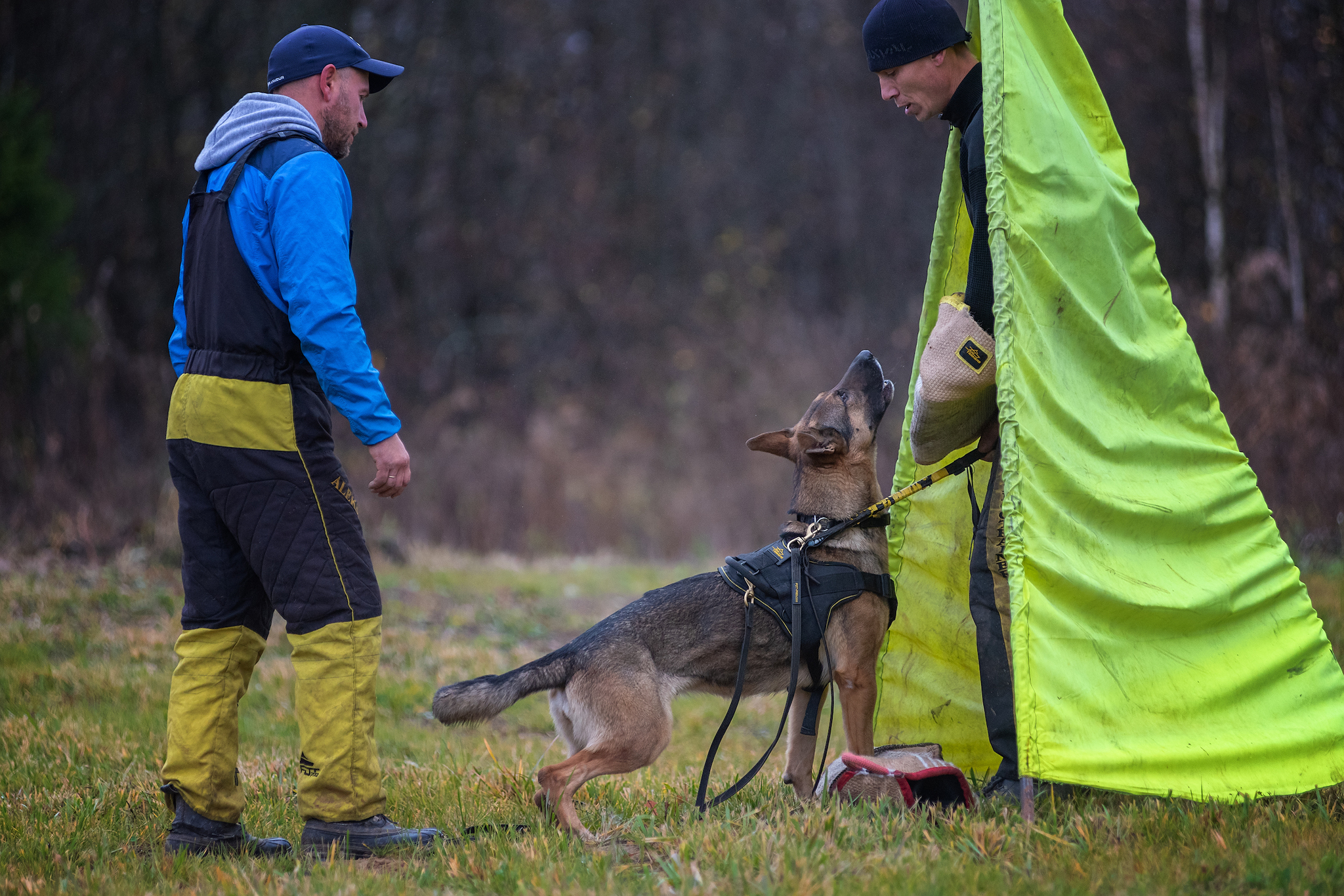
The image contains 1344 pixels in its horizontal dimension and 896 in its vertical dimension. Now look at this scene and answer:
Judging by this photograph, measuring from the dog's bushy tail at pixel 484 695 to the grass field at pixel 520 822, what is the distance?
42cm

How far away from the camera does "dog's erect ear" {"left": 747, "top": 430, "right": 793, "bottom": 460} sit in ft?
14.8

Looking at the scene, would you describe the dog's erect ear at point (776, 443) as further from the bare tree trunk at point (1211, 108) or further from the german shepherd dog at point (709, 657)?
the bare tree trunk at point (1211, 108)

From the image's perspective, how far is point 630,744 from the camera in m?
3.77

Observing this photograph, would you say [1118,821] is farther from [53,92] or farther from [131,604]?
[53,92]

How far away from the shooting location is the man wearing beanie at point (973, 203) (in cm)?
360

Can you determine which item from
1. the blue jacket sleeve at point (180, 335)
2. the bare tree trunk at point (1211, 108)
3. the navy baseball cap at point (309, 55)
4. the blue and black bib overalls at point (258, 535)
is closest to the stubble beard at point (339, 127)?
the navy baseball cap at point (309, 55)

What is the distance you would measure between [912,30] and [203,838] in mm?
3710

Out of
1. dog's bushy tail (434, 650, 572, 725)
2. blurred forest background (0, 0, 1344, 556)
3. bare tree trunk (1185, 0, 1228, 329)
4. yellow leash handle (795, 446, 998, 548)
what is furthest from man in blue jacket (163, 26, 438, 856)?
bare tree trunk (1185, 0, 1228, 329)

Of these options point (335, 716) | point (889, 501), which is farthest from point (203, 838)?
point (889, 501)

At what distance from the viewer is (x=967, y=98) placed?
3.80 meters

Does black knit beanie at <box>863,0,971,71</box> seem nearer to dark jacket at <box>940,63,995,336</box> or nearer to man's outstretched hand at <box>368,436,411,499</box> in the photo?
dark jacket at <box>940,63,995,336</box>

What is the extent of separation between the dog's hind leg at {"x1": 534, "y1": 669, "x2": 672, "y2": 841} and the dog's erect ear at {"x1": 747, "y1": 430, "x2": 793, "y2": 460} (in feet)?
3.95

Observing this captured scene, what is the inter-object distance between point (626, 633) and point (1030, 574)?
153cm

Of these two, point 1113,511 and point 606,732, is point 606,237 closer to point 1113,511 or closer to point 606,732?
point 606,732
